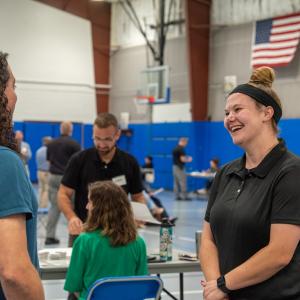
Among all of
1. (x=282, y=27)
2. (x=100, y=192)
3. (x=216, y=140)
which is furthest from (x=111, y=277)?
(x=216, y=140)

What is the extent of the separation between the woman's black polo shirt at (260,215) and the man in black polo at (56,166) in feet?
21.8

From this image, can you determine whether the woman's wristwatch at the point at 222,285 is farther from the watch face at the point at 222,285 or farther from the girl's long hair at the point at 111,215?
the girl's long hair at the point at 111,215

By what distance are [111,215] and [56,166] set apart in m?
5.67

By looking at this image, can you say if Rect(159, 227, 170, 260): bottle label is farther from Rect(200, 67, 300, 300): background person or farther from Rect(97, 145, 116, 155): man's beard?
Rect(200, 67, 300, 300): background person

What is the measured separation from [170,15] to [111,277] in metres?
18.4

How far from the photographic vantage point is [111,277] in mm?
3430

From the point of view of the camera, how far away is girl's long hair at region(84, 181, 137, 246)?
3650mm

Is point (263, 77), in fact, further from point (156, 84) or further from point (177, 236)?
point (156, 84)

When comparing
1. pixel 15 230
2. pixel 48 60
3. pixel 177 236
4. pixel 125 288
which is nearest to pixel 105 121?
pixel 125 288

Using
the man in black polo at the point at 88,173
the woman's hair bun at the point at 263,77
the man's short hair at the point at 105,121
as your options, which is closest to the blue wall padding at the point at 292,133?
the man in black polo at the point at 88,173

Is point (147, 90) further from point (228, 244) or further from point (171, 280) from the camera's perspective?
point (228, 244)

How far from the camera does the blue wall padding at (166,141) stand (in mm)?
19266

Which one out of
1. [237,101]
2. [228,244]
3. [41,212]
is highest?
[237,101]

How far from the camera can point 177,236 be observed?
1030 centimetres
